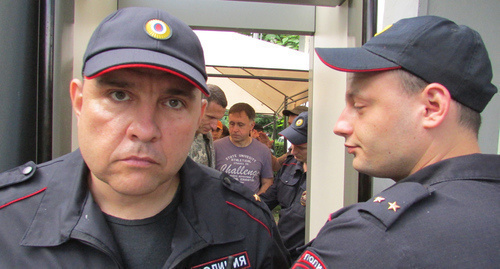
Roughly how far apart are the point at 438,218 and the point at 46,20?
64.5 inches

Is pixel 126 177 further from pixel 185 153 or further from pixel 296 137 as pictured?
pixel 296 137

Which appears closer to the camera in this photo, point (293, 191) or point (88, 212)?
point (88, 212)

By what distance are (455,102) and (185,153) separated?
89 centimetres

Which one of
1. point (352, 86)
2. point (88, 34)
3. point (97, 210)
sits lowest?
point (97, 210)

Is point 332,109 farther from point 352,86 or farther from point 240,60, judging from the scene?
point 240,60

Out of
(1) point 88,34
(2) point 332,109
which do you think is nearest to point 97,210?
(1) point 88,34

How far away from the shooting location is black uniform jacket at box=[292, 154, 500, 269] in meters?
0.79

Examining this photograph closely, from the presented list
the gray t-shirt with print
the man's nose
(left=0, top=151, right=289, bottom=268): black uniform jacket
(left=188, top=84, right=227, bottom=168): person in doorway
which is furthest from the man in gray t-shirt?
the man's nose

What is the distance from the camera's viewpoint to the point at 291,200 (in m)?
3.13

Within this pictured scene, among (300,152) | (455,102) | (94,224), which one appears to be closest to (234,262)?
(94,224)

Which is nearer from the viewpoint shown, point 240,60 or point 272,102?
point 240,60

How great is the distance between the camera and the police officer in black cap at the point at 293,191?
2928mm

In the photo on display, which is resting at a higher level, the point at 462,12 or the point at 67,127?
the point at 462,12

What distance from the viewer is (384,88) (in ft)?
3.63
